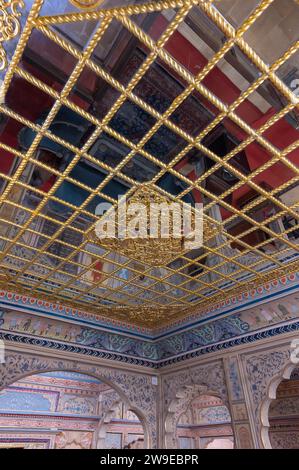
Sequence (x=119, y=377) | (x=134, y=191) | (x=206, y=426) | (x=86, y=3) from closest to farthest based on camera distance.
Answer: (x=86, y=3) → (x=134, y=191) → (x=119, y=377) → (x=206, y=426)

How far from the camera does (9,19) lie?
58.1 inches

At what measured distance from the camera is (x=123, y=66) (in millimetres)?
2059

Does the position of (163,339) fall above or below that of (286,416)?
above

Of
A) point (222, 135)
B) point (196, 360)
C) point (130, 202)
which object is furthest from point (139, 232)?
point (196, 360)

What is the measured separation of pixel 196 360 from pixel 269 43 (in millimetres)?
3798

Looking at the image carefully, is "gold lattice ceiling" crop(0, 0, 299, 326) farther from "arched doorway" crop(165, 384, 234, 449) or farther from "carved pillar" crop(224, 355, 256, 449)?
"arched doorway" crop(165, 384, 234, 449)

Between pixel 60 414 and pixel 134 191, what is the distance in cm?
593

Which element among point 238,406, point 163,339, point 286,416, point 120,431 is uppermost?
point 163,339

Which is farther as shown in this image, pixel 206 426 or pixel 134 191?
pixel 206 426

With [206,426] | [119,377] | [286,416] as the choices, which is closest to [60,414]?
[119,377]

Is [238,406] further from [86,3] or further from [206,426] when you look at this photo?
[206,426]

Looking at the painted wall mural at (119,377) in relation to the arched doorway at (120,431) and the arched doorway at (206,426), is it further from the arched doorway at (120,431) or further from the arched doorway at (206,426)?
the arched doorway at (120,431)

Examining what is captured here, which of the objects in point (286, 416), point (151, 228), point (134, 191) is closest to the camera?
point (134, 191)

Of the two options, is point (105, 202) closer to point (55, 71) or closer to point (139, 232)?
point (139, 232)
